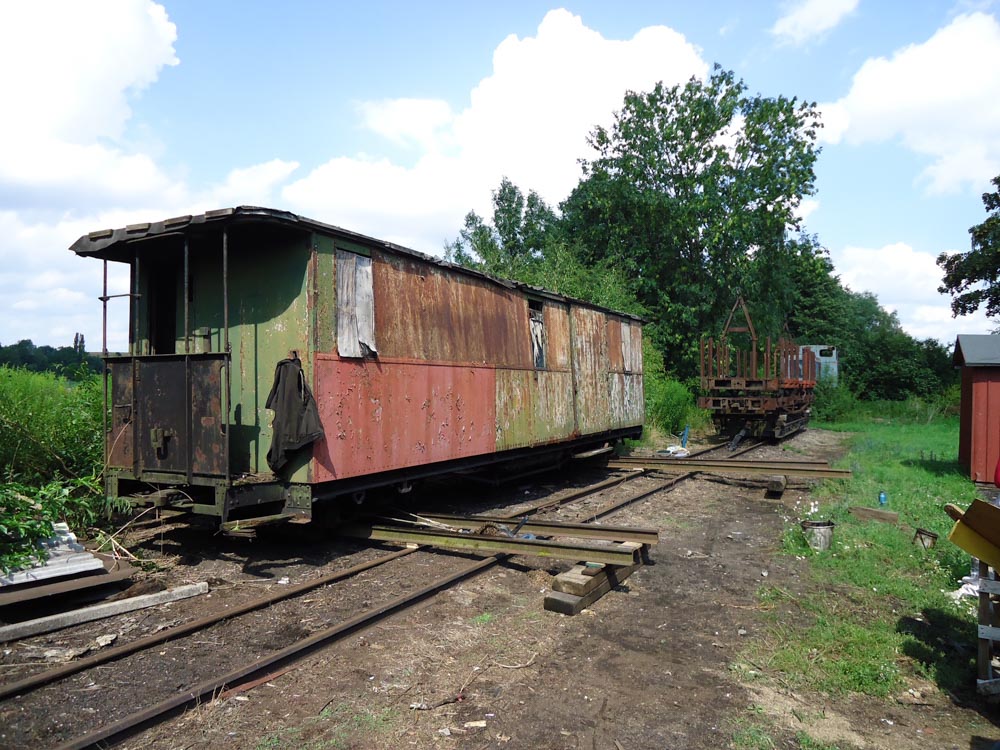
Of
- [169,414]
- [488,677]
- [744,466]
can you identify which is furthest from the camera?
[744,466]

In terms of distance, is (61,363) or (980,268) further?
(980,268)

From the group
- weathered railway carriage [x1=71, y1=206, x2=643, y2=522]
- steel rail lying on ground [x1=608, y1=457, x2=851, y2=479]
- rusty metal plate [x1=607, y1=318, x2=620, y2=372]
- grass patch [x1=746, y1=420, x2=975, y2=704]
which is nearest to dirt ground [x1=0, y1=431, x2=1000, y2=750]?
grass patch [x1=746, y1=420, x2=975, y2=704]

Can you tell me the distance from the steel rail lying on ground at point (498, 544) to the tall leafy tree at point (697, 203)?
22.0 metres

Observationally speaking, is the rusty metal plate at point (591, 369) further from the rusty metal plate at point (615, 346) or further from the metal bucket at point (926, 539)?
the metal bucket at point (926, 539)

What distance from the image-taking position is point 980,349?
11391 millimetres

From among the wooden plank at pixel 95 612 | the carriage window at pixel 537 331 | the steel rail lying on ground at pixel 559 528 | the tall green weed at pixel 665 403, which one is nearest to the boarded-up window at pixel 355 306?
the steel rail lying on ground at pixel 559 528

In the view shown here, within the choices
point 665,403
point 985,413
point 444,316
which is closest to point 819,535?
point 444,316

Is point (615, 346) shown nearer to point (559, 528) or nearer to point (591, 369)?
point (591, 369)

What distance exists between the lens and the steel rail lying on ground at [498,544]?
581 cm

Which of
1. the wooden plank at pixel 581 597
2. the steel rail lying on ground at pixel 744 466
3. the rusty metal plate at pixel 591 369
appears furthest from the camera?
the rusty metal plate at pixel 591 369

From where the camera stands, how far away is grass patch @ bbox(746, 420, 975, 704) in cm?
407

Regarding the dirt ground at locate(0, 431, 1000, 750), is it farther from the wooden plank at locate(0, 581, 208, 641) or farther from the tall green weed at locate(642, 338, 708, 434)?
the tall green weed at locate(642, 338, 708, 434)

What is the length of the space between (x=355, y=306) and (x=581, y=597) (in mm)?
3678

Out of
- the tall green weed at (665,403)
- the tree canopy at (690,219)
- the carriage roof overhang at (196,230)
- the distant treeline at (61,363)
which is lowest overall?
the tall green weed at (665,403)
